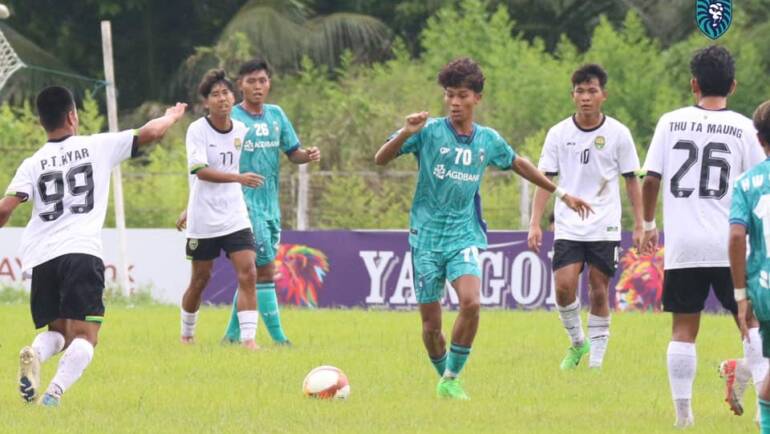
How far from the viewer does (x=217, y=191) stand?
14.4 m

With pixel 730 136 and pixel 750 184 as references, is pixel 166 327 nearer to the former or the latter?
pixel 730 136

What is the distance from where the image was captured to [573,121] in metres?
13.4

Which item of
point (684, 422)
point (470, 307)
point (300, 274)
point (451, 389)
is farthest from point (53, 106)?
point (300, 274)

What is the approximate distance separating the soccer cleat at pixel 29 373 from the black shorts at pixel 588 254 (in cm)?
458

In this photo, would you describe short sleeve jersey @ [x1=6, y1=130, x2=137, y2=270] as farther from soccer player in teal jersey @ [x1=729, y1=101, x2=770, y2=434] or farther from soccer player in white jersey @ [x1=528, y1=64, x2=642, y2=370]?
soccer player in white jersey @ [x1=528, y1=64, x2=642, y2=370]

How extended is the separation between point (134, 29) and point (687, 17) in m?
13.2

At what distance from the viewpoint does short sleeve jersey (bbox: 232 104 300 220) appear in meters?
14.8

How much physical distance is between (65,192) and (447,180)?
235 centimetres

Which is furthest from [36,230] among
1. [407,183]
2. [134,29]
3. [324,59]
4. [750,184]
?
[134,29]

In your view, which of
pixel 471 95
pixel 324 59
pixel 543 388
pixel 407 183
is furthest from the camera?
pixel 324 59

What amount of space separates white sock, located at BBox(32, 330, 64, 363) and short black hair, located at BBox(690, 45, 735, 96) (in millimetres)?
4088

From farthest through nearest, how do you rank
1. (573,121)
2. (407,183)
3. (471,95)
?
(407,183) < (573,121) < (471,95)

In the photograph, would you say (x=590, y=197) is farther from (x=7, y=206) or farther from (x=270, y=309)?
(x=7, y=206)

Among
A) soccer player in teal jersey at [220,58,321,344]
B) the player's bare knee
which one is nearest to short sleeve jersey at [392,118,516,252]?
the player's bare knee
